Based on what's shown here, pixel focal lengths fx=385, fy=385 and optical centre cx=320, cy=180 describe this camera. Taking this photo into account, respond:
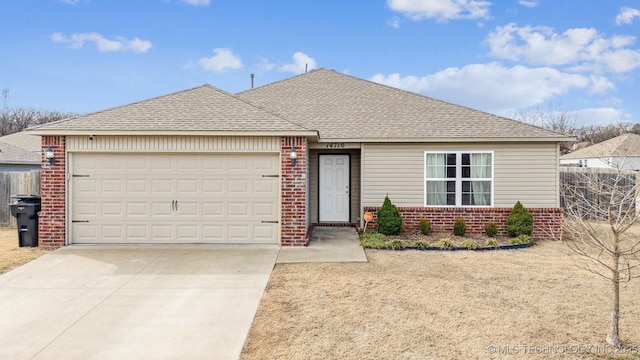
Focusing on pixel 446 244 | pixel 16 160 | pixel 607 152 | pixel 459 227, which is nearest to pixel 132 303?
pixel 446 244

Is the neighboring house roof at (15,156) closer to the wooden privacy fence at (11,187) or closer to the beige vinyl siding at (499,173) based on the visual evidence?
the wooden privacy fence at (11,187)

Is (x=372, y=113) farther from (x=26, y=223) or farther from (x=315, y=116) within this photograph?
(x=26, y=223)

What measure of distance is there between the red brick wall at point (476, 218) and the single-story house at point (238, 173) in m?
0.03

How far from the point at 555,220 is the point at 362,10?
9930 mm

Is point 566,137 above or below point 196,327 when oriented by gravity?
above

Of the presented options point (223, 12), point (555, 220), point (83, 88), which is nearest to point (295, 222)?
point (555, 220)

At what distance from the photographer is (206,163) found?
880 cm

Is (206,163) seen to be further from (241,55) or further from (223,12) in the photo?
(241,55)

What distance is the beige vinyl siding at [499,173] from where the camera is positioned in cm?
1040

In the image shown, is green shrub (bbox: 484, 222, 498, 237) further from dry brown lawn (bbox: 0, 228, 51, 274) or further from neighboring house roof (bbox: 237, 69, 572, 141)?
dry brown lawn (bbox: 0, 228, 51, 274)

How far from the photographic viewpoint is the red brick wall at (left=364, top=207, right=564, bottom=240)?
1018 centimetres

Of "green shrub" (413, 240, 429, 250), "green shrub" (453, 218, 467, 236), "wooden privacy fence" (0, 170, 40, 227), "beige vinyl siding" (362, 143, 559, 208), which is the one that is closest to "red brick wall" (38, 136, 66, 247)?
"wooden privacy fence" (0, 170, 40, 227)

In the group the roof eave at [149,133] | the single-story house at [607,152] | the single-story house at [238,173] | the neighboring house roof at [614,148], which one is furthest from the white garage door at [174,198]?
the neighboring house roof at [614,148]

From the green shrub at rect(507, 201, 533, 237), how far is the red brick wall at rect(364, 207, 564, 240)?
1.23ft
